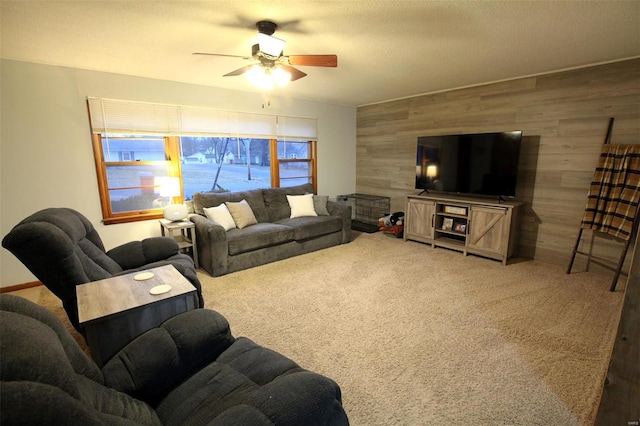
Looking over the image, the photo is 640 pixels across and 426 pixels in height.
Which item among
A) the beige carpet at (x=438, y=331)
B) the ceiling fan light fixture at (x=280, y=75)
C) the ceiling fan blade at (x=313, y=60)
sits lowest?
the beige carpet at (x=438, y=331)

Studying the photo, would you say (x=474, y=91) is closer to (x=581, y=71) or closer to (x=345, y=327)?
(x=581, y=71)


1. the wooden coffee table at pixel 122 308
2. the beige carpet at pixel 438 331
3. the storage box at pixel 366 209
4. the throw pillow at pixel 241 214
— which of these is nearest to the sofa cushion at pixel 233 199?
the throw pillow at pixel 241 214

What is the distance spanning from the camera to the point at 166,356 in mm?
1422

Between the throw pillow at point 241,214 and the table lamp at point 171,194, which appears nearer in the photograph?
the table lamp at point 171,194

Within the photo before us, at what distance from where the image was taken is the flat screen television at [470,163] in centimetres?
385

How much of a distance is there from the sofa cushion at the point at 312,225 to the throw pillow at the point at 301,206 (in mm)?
127

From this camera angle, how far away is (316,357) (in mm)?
2207

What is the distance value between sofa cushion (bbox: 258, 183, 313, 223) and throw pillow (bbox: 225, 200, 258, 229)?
0.43m

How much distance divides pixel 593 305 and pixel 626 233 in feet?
2.84

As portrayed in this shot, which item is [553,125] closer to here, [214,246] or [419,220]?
[419,220]

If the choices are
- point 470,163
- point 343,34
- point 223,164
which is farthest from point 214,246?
point 470,163

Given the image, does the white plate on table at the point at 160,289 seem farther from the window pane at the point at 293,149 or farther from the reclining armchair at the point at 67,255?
the window pane at the point at 293,149

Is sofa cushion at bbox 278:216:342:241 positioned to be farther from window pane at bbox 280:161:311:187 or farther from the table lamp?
the table lamp

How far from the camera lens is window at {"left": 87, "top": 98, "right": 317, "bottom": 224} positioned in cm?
373
